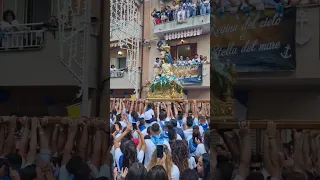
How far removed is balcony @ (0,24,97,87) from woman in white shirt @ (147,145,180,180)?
0.35 m

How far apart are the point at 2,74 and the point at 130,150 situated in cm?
61

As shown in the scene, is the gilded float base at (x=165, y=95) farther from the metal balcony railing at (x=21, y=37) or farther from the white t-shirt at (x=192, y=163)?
the metal balcony railing at (x=21, y=37)

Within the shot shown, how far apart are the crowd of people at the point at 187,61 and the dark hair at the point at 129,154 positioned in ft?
0.99

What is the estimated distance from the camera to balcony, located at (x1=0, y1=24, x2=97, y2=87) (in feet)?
4.10

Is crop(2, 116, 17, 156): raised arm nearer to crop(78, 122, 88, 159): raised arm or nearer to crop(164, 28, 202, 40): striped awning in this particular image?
crop(78, 122, 88, 159): raised arm

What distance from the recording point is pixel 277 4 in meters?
1.08

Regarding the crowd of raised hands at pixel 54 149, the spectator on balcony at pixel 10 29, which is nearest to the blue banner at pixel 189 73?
the crowd of raised hands at pixel 54 149

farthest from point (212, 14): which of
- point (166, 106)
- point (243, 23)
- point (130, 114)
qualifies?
point (130, 114)

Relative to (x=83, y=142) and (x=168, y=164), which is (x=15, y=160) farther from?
(x=168, y=164)

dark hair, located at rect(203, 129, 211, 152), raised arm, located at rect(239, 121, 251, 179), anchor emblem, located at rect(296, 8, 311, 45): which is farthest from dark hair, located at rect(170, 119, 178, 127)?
anchor emblem, located at rect(296, 8, 311, 45)

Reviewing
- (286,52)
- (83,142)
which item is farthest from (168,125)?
(286,52)

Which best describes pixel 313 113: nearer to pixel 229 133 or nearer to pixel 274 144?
pixel 274 144

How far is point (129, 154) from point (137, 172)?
0.07m

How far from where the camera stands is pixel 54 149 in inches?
53.1
